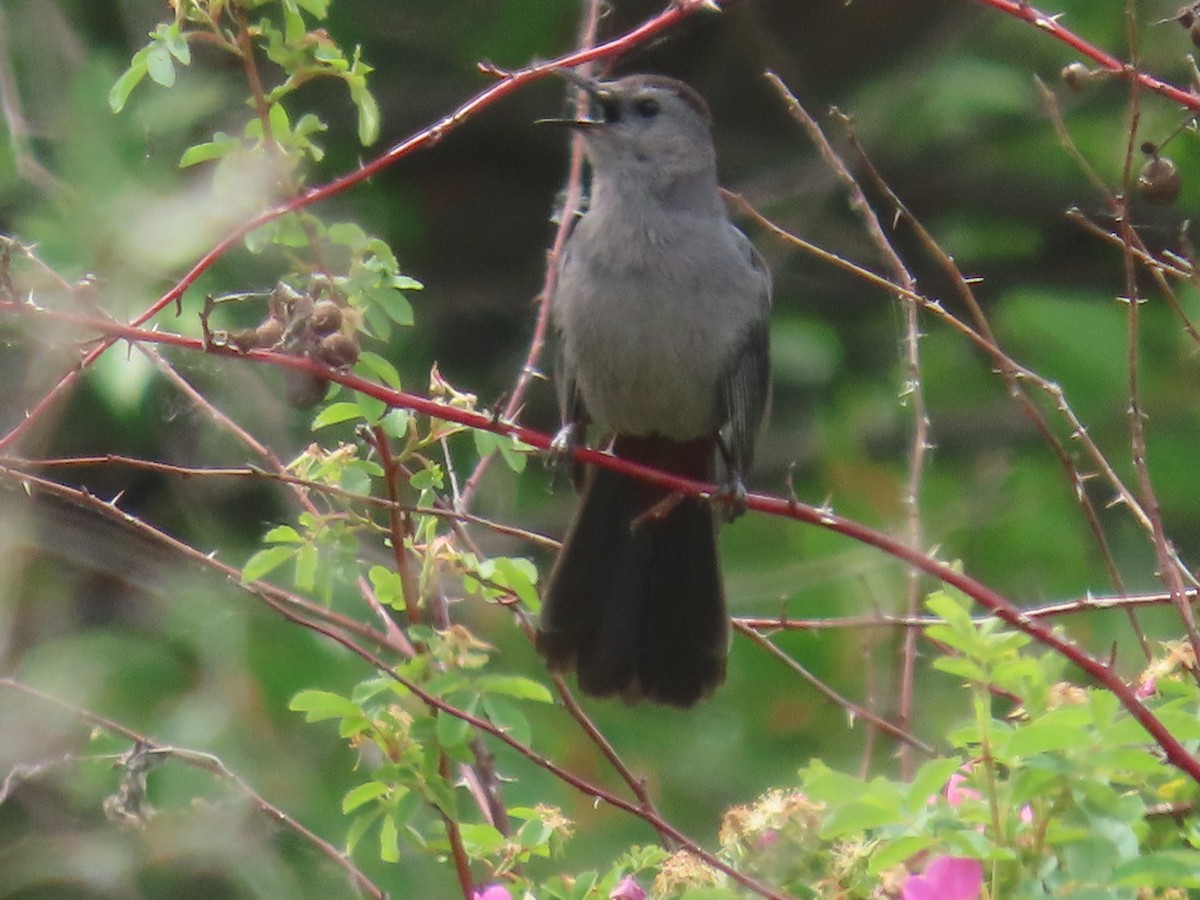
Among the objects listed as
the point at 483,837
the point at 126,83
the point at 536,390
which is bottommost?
the point at 536,390

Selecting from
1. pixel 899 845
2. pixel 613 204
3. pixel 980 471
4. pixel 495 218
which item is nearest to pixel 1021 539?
pixel 980 471

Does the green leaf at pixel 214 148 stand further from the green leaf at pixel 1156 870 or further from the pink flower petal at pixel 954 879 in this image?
the green leaf at pixel 1156 870

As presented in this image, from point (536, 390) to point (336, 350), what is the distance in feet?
10.7

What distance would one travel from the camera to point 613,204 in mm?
3275

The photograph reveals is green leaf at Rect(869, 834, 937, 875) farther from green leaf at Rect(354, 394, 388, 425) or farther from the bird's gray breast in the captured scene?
the bird's gray breast

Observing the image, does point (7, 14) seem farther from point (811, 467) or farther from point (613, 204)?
point (811, 467)

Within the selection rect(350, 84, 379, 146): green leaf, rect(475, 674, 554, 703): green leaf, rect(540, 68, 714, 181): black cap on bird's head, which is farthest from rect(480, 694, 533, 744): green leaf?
rect(540, 68, 714, 181): black cap on bird's head

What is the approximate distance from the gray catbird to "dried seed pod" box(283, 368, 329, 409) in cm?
123

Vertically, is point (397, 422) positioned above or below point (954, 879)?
above

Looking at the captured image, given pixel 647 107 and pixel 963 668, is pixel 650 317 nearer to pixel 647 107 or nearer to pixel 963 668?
pixel 647 107

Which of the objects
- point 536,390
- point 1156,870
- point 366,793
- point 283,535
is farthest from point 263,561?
point 536,390

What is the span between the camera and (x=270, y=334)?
69.8 inches

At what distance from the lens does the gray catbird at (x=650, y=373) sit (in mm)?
3018

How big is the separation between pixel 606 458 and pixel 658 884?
53 cm
